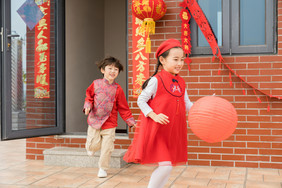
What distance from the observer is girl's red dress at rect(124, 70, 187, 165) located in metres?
2.72

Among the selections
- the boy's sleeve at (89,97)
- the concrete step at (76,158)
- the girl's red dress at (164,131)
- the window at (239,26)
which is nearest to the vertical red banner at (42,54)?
the concrete step at (76,158)

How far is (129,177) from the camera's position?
3.91m

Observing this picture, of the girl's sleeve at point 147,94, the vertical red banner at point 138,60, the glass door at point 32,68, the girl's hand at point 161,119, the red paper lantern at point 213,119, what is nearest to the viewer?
the red paper lantern at point 213,119

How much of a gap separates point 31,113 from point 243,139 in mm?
2587

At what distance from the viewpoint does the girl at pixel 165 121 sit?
271 centimetres

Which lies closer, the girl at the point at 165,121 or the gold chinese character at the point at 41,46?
the girl at the point at 165,121

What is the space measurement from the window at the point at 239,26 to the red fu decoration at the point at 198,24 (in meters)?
0.11

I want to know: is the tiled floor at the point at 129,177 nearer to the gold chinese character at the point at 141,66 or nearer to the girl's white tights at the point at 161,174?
the girl's white tights at the point at 161,174

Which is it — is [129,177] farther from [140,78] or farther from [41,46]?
[41,46]

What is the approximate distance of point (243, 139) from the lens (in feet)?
14.1

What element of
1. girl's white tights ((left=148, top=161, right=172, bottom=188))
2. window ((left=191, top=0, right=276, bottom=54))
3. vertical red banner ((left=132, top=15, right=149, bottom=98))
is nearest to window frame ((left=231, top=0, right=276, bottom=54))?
window ((left=191, top=0, right=276, bottom=54))

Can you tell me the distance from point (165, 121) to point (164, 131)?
5.0 inches

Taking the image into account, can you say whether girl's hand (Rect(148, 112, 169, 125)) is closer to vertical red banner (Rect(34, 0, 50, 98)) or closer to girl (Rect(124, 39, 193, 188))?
girl (Rect(124, 39, 193, 188))

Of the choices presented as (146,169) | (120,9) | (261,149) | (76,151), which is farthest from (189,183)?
(120,9)
